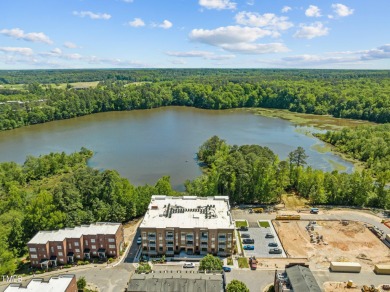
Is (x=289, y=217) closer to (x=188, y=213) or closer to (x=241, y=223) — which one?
(x=241, y=223)

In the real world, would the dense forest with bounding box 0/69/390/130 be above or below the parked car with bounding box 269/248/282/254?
above

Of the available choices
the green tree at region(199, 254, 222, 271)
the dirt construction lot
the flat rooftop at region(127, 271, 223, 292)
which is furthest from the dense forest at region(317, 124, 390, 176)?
the flat rooftop at region(127, 271, 223, 292)

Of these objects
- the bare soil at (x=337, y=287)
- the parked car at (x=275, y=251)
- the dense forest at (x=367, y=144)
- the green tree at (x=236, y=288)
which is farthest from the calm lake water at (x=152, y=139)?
the bare soil at (x=337, y=287)

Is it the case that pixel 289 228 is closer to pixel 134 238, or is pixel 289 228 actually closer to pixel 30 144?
pixel 134 238

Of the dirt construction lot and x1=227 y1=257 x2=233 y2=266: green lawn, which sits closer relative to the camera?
x1=227 y1=257 x2=233 y2=266: green lawn

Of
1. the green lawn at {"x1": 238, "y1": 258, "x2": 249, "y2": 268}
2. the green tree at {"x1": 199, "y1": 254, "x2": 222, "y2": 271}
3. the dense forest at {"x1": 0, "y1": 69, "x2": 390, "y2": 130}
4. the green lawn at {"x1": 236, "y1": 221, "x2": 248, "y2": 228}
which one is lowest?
the green lawn at {"x1": 238, "y1": 258, "x2": 249, "y2": 268}

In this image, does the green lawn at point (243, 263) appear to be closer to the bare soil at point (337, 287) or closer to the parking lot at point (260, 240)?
the parking lot at point (260, 240)

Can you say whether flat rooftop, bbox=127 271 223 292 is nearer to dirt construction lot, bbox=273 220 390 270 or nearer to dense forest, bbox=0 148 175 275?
dirt construction lot, bbox=273 220 390 270
